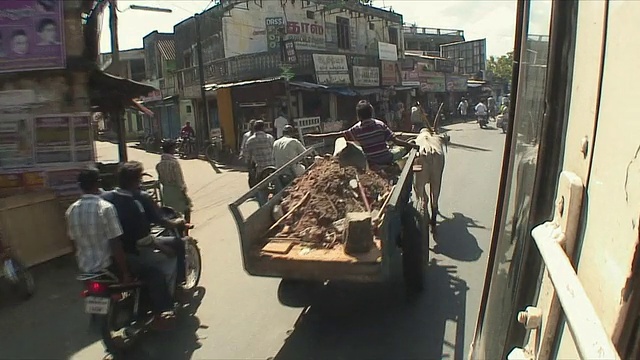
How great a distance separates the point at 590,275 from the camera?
0.77 metres

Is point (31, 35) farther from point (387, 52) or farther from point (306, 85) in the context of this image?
point (387, 52)

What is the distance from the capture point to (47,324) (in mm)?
5352

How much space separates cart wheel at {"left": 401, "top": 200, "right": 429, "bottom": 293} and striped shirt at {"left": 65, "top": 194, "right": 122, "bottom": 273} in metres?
2.44

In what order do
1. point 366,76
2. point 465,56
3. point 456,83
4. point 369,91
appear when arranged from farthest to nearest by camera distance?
point 465,56
point 456,83
point 366,76
point 369,91

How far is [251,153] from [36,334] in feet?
15.8

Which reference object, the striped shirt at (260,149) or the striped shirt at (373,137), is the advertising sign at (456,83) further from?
the striped shirt at (373,137)

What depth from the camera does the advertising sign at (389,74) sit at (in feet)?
96.1

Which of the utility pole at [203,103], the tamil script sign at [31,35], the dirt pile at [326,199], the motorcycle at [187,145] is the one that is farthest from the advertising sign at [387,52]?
the dirt pile at [326,199]

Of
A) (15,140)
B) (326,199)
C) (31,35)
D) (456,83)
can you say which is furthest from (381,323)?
(456,83)

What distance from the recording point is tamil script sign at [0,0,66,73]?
23.8 ft

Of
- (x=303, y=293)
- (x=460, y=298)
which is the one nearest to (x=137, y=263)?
(x=303, y=293)

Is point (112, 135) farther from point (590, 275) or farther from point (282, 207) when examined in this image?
point (590, 275)

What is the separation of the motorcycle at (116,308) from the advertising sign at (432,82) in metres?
32.6

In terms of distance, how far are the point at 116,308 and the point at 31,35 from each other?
4.86 m
